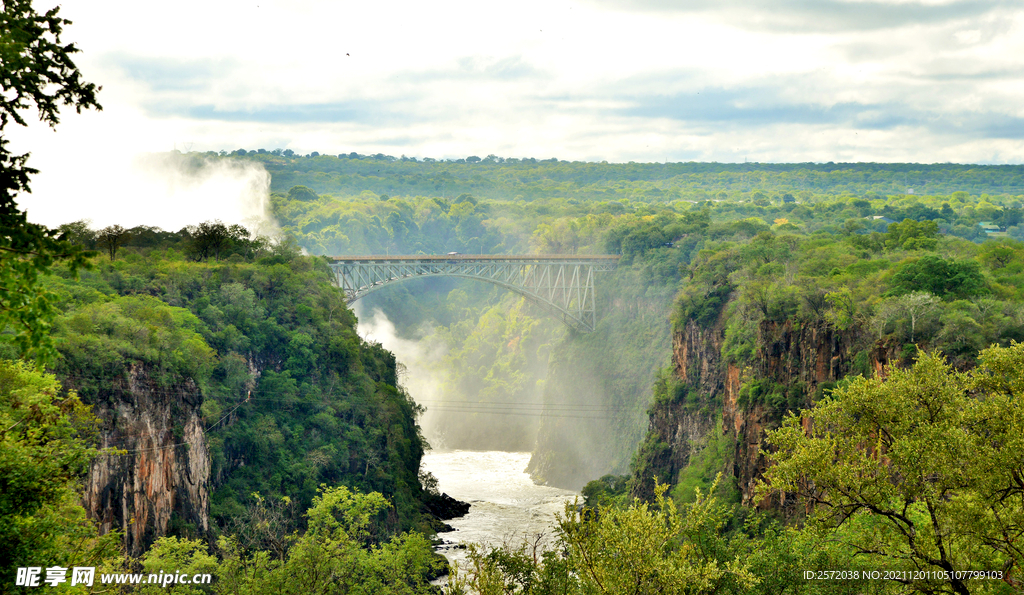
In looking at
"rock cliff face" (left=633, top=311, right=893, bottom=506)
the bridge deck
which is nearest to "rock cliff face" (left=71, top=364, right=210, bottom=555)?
"rock cliff face" (left=633, top=311, right=893, bottom=506)

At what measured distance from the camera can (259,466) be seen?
46.6 m

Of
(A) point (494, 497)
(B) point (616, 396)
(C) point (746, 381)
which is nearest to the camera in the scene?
(C) point (746, 381)

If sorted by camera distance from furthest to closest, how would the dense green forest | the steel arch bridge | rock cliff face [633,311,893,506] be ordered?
the steel arch bridge, rock cliff face [633,311,893,506], the dense green forest

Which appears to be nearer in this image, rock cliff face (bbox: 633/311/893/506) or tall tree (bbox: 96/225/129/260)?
rock cliff face (bbox: 633/311/893/506)

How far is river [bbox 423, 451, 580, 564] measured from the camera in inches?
2281

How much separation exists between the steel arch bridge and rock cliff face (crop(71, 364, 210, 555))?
29562 millimetres

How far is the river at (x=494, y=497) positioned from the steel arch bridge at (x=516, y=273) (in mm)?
14808

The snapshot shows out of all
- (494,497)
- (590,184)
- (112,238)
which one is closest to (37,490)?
(112,238)

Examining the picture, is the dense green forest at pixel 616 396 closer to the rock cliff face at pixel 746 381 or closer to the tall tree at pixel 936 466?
the tall tree at pixel 936 466

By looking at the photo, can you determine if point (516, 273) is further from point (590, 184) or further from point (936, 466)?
point (590, 184)

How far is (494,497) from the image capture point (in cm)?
7562

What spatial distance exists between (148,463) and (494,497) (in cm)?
4343

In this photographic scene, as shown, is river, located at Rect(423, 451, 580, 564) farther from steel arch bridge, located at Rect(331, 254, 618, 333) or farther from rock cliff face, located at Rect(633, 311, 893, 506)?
steel arch bridge, located at Rect(331, 254, 618, 333)

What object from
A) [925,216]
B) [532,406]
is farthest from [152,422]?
[925,216]
